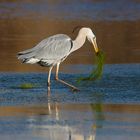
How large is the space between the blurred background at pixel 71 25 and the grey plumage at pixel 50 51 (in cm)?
227

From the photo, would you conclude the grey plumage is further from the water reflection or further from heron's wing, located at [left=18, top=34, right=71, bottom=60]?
the water reflection

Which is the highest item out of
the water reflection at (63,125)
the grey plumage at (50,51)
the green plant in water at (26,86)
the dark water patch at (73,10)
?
the dark water patch at (73,10)

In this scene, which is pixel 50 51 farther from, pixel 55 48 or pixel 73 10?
pixel 73 10

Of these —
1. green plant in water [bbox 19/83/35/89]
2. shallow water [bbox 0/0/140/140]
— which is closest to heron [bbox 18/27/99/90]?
green plant in water [bbox 19/83/35/89]

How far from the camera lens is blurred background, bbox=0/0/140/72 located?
752 inches

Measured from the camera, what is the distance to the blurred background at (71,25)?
19094 millimetres

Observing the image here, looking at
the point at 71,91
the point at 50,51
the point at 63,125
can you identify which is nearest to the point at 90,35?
the point at 50,51

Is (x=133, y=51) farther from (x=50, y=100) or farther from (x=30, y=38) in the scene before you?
(x=50, y=100)

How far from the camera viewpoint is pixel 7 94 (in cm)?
1375

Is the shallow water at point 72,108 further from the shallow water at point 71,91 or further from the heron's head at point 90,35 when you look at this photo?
the heron's head at point 90,35

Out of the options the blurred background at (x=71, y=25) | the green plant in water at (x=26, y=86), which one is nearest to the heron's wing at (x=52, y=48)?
the green plant in water at (x=26, y=86)

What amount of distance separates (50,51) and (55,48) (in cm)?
11

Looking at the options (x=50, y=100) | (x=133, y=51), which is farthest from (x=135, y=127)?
(x=133, y=51)

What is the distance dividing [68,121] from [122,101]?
1.94 metres
